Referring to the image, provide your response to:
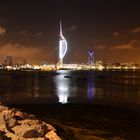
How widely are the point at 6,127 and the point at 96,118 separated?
34.4 ft

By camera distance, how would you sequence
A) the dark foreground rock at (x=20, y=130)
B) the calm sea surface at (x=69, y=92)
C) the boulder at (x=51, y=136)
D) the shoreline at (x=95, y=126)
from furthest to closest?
the calm sea surface at (x=69, y=92), the shoreline at (x=95, y=126), the boulder at (x=51, y=136), the dark foreground rock at (x=20, y=130)

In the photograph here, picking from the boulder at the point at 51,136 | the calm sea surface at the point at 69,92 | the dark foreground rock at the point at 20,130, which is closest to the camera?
the dark foreground rock at the point at 20,130

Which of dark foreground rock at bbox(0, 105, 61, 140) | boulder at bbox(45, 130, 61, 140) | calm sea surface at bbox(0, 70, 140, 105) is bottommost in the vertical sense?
calm sea surface at bbox(0, 70, 140, 105)

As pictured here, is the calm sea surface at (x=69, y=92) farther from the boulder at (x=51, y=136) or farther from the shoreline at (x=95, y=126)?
the boulder at (x=51, y=136)

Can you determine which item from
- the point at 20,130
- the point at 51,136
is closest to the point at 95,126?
the point at 51,136

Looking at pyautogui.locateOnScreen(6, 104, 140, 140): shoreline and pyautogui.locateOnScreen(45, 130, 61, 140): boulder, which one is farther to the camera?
pyautogui.locateOnScreen(6, 104, 140, 140): shoreline

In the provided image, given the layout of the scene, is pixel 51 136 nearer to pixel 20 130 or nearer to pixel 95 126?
pixel 20 130

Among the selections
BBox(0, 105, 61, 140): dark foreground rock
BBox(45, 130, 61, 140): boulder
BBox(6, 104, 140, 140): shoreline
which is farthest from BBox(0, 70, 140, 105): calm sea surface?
BBox(45, 130, 61, 140): boulder

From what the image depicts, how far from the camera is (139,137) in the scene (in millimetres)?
15148

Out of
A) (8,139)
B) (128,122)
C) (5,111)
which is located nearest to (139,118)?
(128,122)

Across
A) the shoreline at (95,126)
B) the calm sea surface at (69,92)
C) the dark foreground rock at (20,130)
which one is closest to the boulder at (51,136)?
the dark foreground rock at (20,130)

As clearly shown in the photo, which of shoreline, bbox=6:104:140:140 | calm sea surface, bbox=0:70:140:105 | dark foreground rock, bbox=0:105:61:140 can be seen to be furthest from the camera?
calm sea surface, bbox=0:70:140:105

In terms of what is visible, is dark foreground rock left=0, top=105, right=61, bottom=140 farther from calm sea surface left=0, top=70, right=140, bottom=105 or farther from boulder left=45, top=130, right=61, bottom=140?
calm sea surface left=0, top=70, right=140, bottom=105

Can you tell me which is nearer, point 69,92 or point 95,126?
point 95,126
